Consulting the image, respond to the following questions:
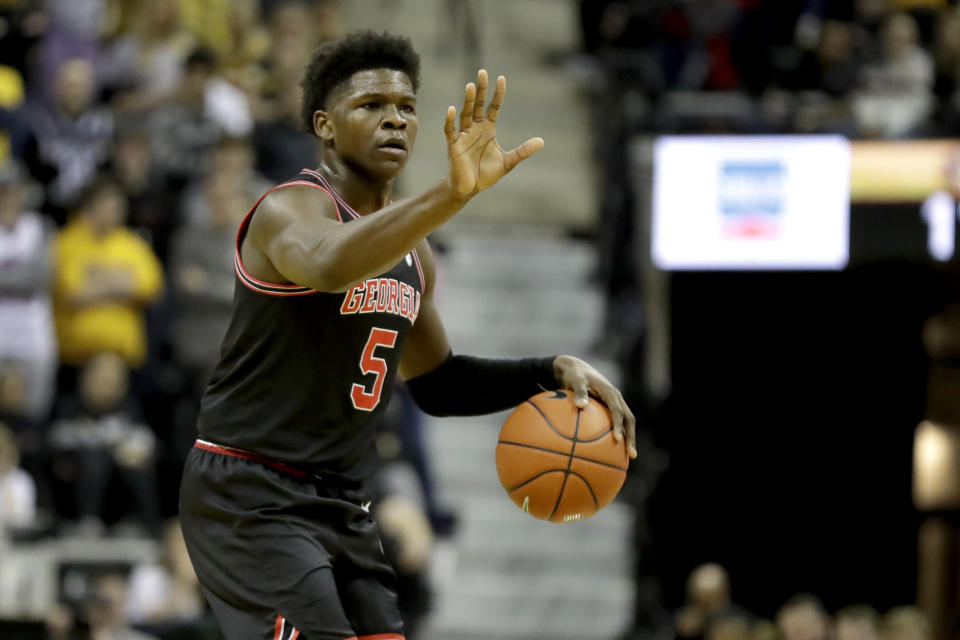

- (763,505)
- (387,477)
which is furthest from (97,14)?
(763,505)

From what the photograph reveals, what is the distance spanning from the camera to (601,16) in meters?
15.7

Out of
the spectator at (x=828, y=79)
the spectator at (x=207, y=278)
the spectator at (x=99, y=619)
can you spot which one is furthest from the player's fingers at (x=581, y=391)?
the spectator at (x=828, y=79)

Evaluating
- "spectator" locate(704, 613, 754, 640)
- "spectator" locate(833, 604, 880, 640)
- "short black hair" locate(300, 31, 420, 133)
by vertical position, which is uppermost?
"short black hair" locate(300, 31, 420, 133)

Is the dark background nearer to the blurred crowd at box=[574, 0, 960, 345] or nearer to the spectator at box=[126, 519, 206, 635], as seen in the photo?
the blurred crowd at box=[574, 0, 960, 345]

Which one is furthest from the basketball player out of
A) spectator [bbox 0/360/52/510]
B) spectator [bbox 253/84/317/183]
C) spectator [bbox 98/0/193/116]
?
spectator [bbox 98/0/193/116]

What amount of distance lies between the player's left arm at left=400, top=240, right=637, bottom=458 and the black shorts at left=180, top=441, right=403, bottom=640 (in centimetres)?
69

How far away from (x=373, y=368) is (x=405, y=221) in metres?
0.87

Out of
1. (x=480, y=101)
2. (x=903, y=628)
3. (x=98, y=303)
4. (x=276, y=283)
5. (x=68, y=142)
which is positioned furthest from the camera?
(x=68, y=142)

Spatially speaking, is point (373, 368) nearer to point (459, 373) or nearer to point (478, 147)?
point (459, 373)

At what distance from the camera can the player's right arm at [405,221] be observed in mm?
3768

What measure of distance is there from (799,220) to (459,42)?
3815 millimetres

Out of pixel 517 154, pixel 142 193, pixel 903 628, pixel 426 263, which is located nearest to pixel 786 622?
pixel 903 628

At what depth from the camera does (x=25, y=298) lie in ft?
32.1

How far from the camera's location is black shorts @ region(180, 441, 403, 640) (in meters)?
4.25
